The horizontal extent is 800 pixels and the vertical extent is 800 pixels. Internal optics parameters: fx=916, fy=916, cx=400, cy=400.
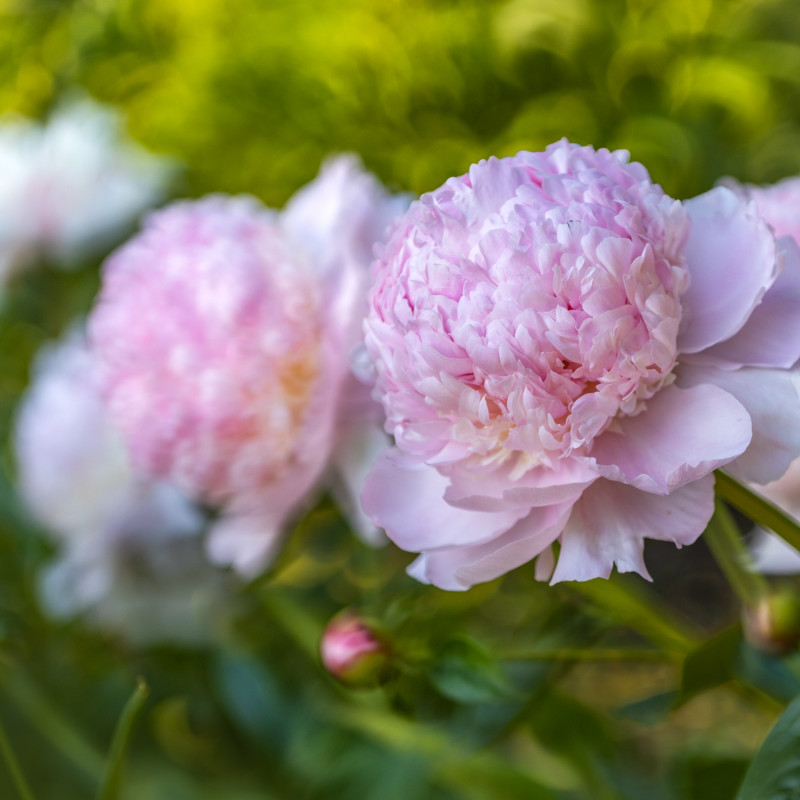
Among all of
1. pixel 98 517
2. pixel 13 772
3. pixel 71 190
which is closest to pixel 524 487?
pixel 13 772

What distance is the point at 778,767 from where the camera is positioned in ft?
0.68

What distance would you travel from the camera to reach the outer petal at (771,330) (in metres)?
0.21

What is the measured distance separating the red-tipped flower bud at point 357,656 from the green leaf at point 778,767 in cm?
13

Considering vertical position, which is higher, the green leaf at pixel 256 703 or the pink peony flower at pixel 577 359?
the pink peony flower at pixel 577 359

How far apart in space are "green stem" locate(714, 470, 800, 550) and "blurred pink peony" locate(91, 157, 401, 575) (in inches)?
6.0

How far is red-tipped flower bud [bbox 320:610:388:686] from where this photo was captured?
303 millimetres

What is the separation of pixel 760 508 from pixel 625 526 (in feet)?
0.11

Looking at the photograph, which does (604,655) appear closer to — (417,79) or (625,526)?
(625,526)

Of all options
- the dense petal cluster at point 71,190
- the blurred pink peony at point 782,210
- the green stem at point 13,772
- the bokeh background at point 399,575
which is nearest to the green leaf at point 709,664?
the bokeh background at point 399,575

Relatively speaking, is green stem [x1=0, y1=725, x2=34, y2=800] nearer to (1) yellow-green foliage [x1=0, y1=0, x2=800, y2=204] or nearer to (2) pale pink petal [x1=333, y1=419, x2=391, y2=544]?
(2) pale pink petal [x1=333, y1=419, x2=391, y2=544]

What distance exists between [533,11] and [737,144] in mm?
244

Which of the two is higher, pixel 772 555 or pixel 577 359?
pixel 577 359

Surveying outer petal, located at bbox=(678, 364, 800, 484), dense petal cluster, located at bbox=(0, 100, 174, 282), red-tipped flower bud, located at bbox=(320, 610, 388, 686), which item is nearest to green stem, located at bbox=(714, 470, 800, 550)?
outer petal, located at bbox=(678, 364, 800, 484)

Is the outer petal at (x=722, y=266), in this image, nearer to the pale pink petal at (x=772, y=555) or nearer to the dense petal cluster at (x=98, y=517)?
the pale pink petal at (x=772, y=555)
